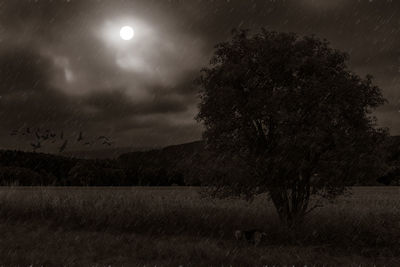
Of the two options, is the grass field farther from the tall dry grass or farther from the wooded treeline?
the wooded treeline

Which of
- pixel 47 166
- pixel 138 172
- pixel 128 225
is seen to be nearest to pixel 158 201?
pixel 128 225

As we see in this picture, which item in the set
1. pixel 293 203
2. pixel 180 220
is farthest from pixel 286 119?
pixel 180 220

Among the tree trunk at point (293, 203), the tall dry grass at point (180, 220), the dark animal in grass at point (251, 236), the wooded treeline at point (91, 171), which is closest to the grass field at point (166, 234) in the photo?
the tall dry grass at point (180, 220)

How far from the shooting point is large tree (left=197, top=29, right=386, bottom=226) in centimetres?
1739

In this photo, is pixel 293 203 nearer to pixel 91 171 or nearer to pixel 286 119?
pixel 286 119

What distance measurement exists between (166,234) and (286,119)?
7.46 m

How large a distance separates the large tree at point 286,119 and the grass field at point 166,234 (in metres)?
1.75

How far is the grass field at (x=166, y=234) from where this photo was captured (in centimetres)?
1373

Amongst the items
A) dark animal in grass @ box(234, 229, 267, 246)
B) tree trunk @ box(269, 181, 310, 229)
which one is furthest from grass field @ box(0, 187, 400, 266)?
tree trunk @ box(269, 181, 310, 229)

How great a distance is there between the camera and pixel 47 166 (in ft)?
264

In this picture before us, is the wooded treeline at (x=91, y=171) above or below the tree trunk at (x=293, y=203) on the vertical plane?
above

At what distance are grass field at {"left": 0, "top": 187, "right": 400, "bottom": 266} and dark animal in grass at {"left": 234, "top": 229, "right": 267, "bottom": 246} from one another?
0.37 m

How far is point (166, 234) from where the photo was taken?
17406mm

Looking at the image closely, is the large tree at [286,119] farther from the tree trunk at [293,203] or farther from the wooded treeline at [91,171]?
the wooded treeline at [91,171]
